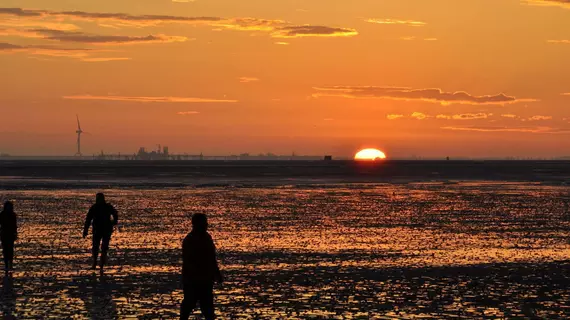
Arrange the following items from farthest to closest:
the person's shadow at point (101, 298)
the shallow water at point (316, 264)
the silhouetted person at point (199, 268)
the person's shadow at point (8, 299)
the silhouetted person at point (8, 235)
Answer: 1. the silhouetted person at point (8, 235)
2. the shallow water at point (316, 264)
3. the person's shadow at point (101, 298)
4. the person's shadow at point (8, 299)
5. the silhouetted person at point (199, 268)

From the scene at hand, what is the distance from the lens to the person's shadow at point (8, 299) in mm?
17250

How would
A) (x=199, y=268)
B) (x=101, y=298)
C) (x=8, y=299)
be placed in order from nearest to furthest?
(x=199, y=268) → (x=8, y=299) → (x=101, y=298)

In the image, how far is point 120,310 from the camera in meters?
17.8

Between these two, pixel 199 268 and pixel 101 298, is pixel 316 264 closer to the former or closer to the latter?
pixel 101 298

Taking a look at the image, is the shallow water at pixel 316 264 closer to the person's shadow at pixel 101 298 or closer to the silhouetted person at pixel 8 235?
the person's shadow at pixel 101 298

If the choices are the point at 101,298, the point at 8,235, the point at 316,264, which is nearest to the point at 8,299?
the point at 101,298

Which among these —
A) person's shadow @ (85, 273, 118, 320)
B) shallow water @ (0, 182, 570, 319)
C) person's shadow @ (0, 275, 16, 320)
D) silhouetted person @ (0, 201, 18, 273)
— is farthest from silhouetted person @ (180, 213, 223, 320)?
silhouetted person @ (0, 201, 18, 273)

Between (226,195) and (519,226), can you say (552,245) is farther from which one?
(226,195)

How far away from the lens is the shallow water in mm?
18359

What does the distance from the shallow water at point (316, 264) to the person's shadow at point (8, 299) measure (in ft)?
0.18

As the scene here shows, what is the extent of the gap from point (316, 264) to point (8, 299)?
886 cm

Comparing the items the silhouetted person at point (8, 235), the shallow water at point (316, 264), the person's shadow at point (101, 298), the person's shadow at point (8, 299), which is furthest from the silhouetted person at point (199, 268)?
the silhouetted person at point (8, 235)

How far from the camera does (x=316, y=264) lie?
2511 centimetres

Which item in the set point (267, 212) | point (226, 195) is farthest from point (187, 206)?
point (226, 195)
